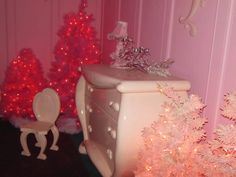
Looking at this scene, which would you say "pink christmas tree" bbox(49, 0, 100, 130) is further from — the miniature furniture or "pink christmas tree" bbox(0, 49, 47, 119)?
the miniature furniture

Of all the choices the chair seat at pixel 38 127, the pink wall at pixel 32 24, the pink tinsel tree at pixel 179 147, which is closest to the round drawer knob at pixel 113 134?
the pink tinsel tree at pixel 179 147

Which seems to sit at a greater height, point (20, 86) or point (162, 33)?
point (162, 33)

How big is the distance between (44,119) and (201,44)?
87.2 inches

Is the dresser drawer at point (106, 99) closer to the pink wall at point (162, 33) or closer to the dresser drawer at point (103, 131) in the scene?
the dresser drawer at point (103, 131)

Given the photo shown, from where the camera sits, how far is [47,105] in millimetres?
3467

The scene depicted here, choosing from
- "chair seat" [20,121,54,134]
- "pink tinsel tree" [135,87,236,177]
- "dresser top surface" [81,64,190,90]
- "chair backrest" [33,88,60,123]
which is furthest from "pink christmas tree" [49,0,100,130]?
"pink tinsel tree" [135,87,236,177]

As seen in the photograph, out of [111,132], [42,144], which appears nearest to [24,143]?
[42,144]

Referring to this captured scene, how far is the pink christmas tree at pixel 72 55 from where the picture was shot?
397cm

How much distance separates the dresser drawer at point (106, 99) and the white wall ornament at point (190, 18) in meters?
0.72

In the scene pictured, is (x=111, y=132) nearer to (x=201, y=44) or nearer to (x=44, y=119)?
(x=201, y=44)

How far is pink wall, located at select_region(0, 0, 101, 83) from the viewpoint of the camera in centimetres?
439

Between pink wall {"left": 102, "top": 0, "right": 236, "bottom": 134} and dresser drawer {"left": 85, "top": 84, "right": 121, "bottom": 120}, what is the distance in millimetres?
573

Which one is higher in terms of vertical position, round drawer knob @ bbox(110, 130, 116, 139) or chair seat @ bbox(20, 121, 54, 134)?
round drawer knob @ bbox(110, 130, 116, 139)

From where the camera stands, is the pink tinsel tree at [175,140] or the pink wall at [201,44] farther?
the pink wall at [201,44]
